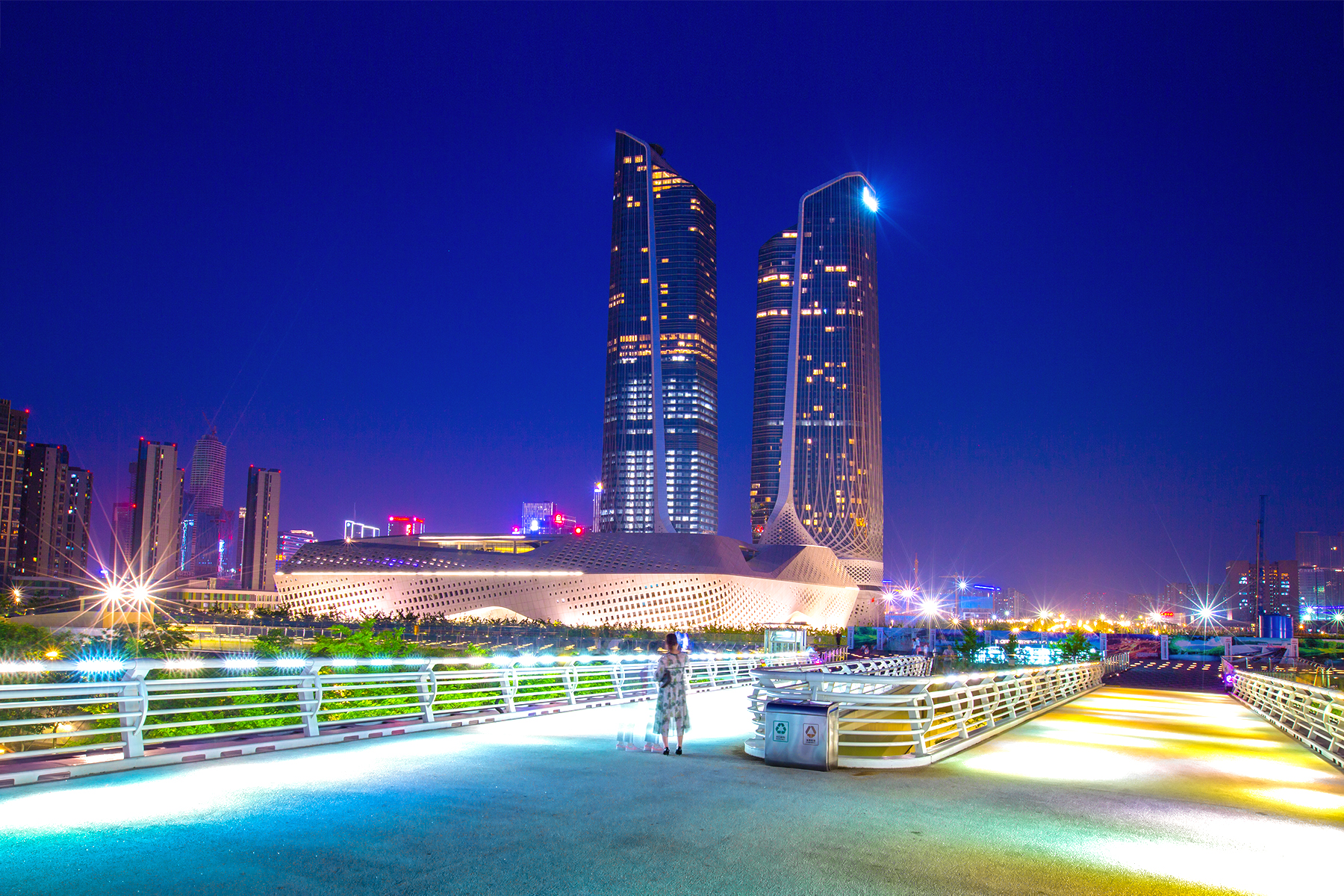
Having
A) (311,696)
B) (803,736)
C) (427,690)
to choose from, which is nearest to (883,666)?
(427,690)

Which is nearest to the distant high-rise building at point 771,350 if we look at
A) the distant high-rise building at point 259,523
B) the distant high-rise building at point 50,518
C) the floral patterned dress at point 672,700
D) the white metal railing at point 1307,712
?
the distant high-rise building at point 259,523

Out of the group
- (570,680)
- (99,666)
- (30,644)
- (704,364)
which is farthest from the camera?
(704,364)

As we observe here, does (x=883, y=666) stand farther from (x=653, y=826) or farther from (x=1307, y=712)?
(x=653, y=826)

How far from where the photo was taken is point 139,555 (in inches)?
6029

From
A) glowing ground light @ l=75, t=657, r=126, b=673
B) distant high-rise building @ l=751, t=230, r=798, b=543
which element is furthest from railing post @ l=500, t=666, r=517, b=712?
distant high-rise building @ l=751, t=230, r=798, b=543

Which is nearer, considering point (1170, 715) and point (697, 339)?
point (1170, 715)

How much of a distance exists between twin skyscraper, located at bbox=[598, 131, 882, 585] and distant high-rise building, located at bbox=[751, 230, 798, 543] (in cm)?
1592

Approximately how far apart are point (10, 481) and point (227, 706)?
14609 cm

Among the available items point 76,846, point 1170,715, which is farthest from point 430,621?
point 76,846

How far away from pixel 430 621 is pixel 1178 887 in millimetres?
58322

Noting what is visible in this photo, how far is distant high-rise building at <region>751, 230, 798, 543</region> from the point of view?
187625mm

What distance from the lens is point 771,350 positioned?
616 feet

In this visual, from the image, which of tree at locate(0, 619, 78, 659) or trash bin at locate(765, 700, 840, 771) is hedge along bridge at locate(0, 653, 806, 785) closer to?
tree at locate(0, 619, 78, 659)

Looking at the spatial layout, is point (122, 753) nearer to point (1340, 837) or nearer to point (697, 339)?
point (1340, 837)
